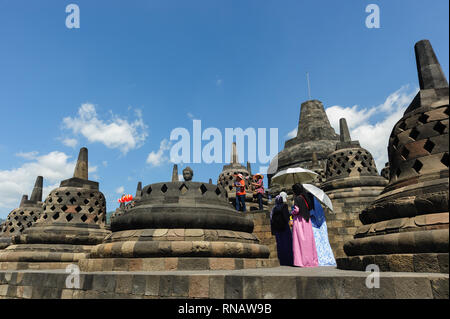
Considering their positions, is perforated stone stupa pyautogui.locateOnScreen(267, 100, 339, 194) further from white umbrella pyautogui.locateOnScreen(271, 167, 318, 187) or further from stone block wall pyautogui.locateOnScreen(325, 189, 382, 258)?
stone block wall pyautogui.locateOnScreen(325, 189, 382, 258)

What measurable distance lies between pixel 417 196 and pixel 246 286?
2.57 m

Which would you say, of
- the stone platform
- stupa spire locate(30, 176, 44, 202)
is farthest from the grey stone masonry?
stupa spire locate(30, 176, 44, 202)

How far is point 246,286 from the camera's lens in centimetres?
280

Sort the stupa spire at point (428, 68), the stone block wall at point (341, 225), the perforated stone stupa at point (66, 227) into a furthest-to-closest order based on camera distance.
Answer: the stone block wall at point (341, 225) < the perforated stone stupa at point (66, 227) < the stupa spire at point (428, 68)

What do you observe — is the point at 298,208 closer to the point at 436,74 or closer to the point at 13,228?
the point at 436,74

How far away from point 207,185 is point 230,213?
83 cm

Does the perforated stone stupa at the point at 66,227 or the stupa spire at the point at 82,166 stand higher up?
the stupa spire at the point at 82,166

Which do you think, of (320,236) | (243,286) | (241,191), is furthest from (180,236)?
(241,191)

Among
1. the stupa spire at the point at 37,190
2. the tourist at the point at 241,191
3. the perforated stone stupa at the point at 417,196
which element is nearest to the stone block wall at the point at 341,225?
the tourist at the point at 241,191

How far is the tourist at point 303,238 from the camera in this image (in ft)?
20.8

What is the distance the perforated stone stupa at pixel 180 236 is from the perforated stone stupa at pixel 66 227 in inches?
94.5

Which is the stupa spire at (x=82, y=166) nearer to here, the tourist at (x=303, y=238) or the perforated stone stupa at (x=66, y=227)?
the perforated stone stupa at (x=66, y=227)

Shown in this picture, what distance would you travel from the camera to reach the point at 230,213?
20.3 feet

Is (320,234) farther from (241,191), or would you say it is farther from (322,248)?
(241,191)
